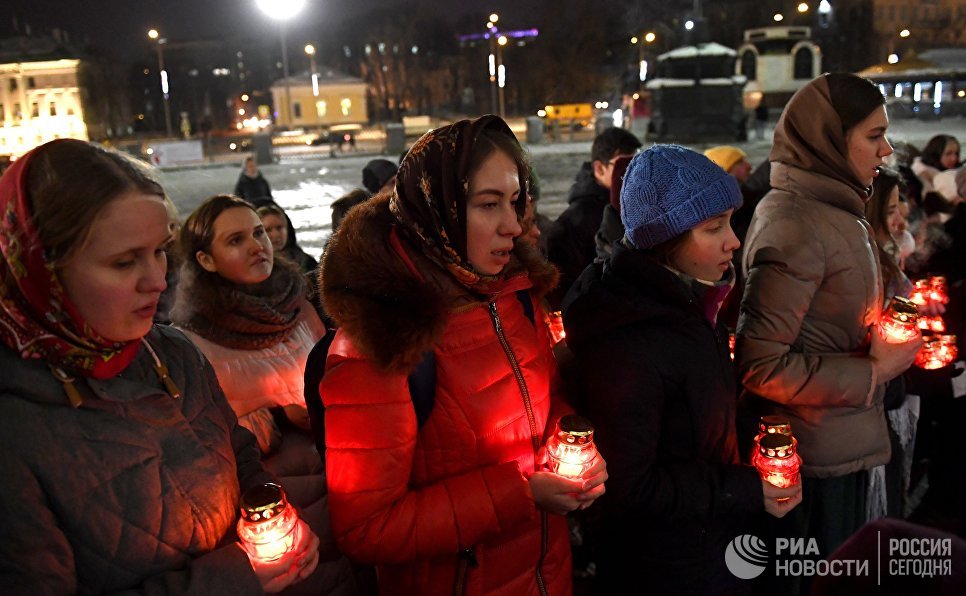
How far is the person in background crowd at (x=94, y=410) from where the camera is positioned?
5.13 feet

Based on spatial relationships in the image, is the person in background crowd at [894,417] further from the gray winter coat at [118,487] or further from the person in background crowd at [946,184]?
the person in background crowd at [946,184]

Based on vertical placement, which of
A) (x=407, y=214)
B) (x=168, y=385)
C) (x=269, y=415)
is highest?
(x=407, y=214)

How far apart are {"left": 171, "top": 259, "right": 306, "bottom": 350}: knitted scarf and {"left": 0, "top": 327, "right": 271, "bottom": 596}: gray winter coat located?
1.48 metres

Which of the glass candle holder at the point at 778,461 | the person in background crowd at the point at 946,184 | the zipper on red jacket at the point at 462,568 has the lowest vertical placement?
the zipper on red jacket at the point at 462,568

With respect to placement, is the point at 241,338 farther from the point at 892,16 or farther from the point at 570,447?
the point at 892,16

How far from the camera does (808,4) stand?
62312 mm

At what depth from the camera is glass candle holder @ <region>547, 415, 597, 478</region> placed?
6.61 feet

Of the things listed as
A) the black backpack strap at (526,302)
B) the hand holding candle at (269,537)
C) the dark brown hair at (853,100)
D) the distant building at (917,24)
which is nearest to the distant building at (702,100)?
the dark brown hair at (853,100)

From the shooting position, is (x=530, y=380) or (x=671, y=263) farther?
(x=671, y=263)

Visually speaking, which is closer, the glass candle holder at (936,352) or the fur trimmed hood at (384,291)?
the fur trimmed hood at (384,291)

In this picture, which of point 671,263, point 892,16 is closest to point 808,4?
point 892,16

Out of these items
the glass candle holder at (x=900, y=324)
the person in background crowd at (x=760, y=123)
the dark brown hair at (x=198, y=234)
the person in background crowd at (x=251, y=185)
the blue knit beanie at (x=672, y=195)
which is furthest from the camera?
the person in background crowd at (x=760, y=123)

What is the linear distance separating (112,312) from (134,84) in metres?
94.3

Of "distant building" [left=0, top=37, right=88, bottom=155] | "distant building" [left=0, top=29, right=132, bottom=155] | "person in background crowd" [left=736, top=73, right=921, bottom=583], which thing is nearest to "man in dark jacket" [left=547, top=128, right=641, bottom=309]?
"person in background crowd" [left=736, top=73, right=921, bottom=583]
